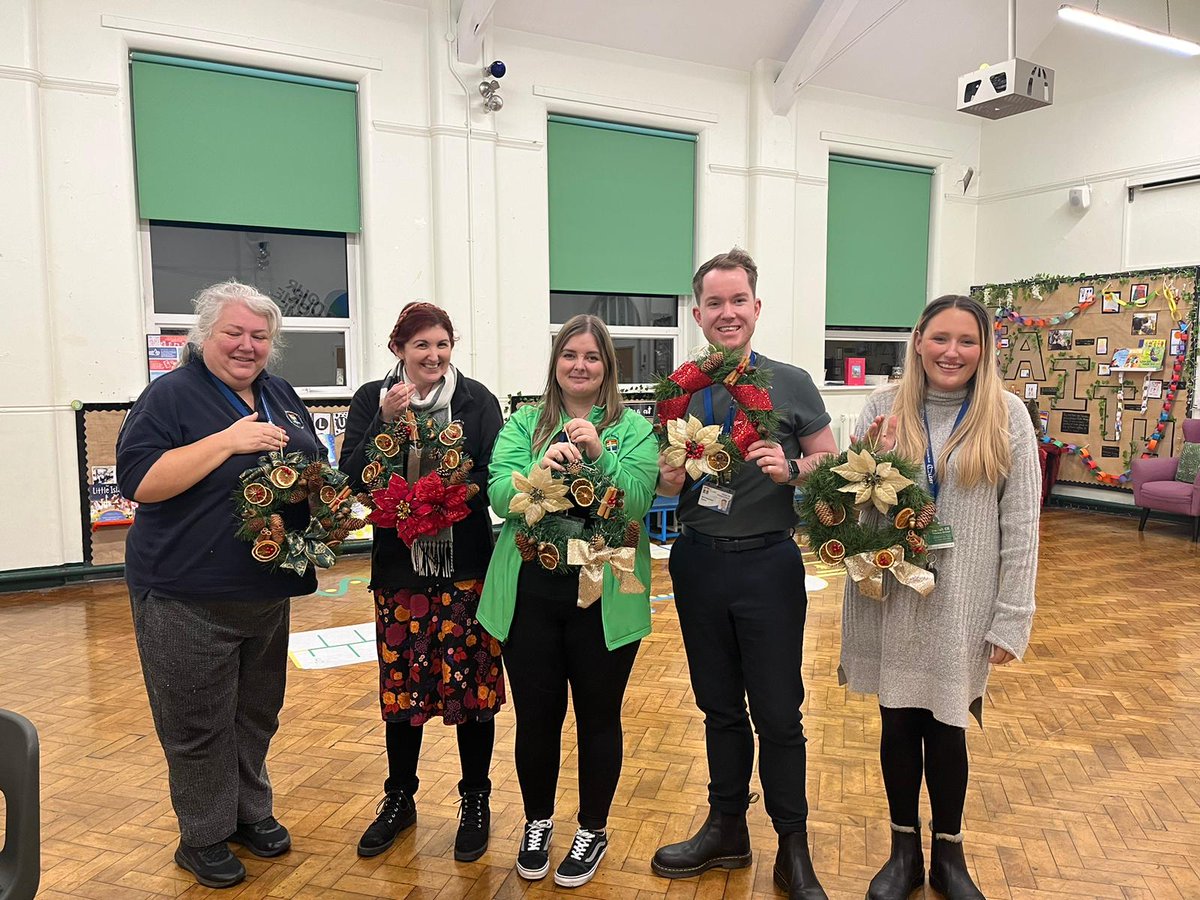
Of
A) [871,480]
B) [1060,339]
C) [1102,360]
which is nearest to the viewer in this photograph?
[871,480]

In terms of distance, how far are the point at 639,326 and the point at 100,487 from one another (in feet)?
15.5

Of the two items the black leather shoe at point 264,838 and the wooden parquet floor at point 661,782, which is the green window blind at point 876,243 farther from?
the black leather shoe at point 264,838

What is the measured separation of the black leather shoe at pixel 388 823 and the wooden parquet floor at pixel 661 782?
4 centimetres

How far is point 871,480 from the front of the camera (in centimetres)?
201

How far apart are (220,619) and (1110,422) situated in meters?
8.93

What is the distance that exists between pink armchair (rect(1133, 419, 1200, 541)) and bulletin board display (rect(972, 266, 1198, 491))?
0.35 m

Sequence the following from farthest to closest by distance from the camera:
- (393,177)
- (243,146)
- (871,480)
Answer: (393,177) < (243,146) < (871,480)

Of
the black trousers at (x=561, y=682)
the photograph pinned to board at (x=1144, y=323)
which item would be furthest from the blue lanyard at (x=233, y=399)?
the photograph pinned to board at (x=1144, y=323)

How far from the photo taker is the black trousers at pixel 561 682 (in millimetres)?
2160

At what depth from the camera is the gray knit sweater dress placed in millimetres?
A: 2016

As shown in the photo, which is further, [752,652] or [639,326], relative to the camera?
[639,326]

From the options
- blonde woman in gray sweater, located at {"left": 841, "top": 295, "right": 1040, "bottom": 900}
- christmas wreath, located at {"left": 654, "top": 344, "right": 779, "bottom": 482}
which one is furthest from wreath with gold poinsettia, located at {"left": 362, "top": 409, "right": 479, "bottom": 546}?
blonde woman in gray sweater, located at {"left": 841, "top": 295, "right": 1040, "bottom": 900}

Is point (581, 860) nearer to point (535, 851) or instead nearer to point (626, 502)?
point (535, 851)

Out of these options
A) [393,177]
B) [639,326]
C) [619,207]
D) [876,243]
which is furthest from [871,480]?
[876,243]
